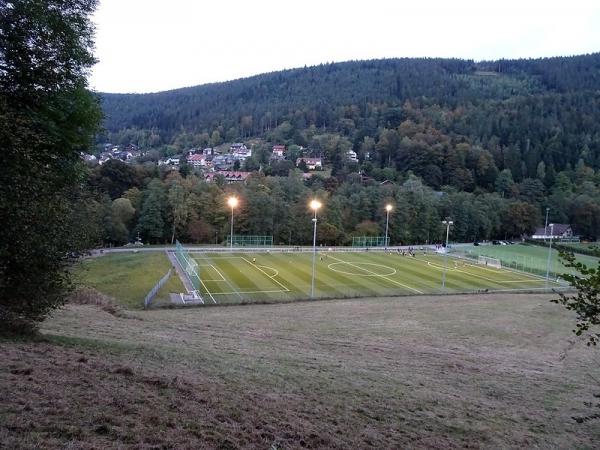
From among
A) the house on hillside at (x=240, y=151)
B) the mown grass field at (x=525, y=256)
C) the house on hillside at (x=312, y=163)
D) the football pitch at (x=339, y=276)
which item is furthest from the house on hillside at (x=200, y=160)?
the football pitch at (x=339, y=276)

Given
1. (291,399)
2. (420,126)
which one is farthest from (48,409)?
(420,126)

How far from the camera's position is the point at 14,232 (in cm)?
874

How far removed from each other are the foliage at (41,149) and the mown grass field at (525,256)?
4931 centimetres

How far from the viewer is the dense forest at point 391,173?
226 feet

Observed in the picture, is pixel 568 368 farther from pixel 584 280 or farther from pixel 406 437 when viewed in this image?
pixel 584 280

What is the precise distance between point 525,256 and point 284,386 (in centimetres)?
6499

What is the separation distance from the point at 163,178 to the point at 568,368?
73.4 metres

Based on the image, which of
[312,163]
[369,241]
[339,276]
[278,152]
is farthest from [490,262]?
[278,152]

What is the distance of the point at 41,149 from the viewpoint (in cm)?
1251

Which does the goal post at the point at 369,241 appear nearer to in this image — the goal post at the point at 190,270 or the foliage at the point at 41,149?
the goal post at the point at 190,270

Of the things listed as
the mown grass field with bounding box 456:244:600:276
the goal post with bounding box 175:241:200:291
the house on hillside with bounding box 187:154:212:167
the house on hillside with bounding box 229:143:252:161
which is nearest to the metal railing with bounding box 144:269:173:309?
the goal post with bounding box 175:241:200:291

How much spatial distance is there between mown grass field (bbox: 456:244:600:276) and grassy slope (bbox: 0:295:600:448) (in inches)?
1405

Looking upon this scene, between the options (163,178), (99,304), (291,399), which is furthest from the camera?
(163,178)

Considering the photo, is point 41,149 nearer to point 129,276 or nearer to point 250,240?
point 129,276
